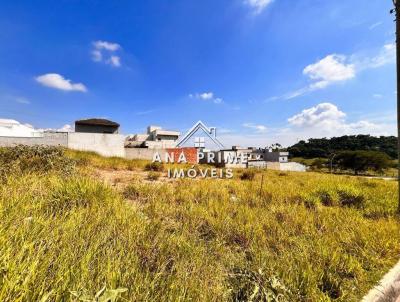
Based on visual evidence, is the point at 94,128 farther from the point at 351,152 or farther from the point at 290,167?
the point at 351,152

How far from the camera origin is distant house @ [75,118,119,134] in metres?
36.7

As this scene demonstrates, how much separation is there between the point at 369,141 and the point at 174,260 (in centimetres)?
9163

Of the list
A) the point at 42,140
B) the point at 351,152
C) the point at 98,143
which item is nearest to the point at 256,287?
the point at 42,140

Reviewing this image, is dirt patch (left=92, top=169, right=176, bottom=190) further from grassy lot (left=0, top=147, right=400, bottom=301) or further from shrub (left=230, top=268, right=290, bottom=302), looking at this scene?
shrub (left=230, top=268, right=290, bottom=302)

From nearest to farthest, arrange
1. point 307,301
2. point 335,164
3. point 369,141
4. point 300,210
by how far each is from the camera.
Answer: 1. point 307,301
2. point 300,210
3. point 335,164
4. point 369,141

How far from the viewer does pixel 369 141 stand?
245 feet

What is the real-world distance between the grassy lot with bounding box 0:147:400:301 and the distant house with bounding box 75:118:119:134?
3644 centimetres

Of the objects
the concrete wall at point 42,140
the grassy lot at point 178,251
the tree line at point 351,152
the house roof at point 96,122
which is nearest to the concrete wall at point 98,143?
the concrete wall at point 42,140

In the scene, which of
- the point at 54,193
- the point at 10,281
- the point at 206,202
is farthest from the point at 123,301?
the point at 206,202

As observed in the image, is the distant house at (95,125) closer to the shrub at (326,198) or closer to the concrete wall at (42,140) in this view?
the concrete wall at (42,140)

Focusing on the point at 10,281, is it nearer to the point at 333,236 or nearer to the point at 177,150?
the point at 333,236

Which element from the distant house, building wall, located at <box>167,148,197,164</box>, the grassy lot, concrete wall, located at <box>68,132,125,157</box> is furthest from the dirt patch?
the distant house

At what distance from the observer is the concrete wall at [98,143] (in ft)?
71.6

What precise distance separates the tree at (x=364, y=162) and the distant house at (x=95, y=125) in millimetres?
53119
